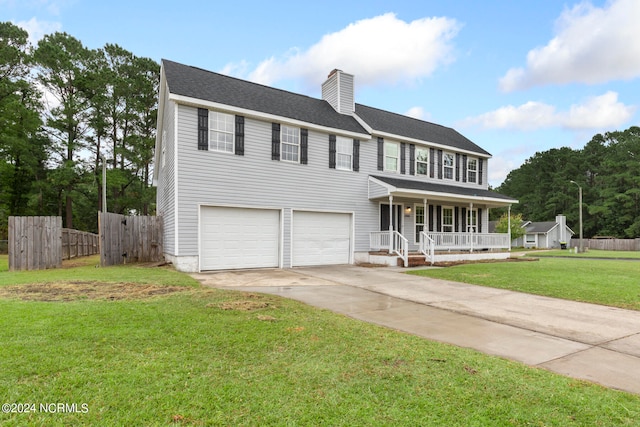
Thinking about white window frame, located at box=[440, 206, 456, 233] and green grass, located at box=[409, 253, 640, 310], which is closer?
green grass, located at box=[409, 253, 640, 310]

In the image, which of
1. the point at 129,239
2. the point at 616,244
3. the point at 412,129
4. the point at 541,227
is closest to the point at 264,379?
the point at 129,239

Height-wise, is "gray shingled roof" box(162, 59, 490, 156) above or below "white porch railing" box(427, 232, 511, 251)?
above

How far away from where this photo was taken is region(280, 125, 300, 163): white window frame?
1373cm

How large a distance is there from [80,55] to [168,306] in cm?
3105

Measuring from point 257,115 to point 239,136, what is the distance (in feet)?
3.42

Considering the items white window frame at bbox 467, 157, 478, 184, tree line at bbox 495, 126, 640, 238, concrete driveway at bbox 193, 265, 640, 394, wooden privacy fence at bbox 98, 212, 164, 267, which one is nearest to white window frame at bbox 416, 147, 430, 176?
white window frame at bbox 467, 157, 478, 184

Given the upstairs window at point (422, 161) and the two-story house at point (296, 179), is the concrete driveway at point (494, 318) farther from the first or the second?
the upstairs window at point (422, 161)

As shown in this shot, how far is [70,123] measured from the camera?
87.4ft

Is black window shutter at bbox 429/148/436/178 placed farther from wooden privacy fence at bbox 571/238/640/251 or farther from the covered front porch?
wooden privacy fence at bbox 571/238/640/251

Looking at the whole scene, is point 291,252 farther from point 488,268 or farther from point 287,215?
point 488,268

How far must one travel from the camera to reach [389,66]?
80.5 ft

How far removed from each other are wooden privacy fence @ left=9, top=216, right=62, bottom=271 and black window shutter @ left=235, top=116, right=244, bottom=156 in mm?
6610

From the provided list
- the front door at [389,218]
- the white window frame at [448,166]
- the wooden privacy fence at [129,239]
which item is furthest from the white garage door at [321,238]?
the white window frame at [448,166]

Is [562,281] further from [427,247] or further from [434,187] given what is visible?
[434,187]
